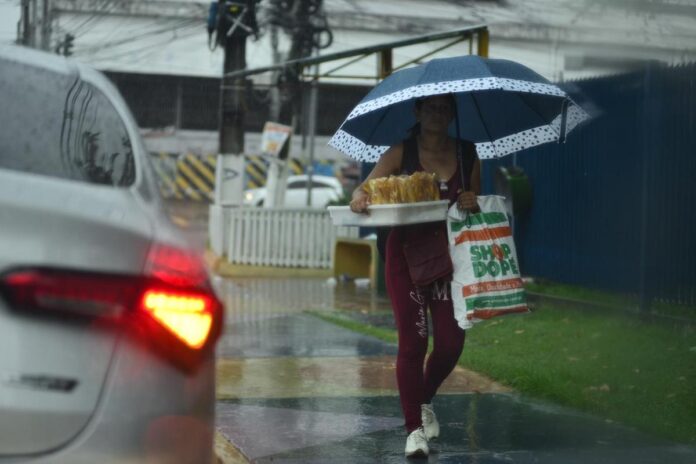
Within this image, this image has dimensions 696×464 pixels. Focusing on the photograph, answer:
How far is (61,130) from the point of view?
10.1 ft

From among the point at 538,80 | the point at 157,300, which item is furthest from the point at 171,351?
the point at 538,80

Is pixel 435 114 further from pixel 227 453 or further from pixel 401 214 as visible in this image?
pixel 227 453

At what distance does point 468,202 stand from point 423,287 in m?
0.45

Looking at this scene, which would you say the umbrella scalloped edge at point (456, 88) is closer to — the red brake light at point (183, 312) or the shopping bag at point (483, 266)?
the shopping bag at point (483, 266)

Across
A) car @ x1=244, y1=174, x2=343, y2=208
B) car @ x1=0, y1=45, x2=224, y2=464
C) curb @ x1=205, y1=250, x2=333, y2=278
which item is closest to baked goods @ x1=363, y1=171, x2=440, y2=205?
car @ x1=0, y1=45, x2=224, y2=464

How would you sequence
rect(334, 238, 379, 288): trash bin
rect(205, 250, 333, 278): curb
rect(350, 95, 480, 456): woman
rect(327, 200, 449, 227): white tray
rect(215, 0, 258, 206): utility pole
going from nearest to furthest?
rect(327, 200, 449, 227): white tray, rect(350, 95, 480, 456): woman, rect(334, 238, 379, 288): trash bin, rect(205, 250, 333, 278): curb, rect(215, 0, 258, 206): utility pole

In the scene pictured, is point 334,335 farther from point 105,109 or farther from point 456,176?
point 105,109

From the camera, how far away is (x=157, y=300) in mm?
2564

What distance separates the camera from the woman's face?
5.43 m

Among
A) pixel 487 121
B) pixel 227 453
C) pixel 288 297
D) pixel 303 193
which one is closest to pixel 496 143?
pixel 487 121

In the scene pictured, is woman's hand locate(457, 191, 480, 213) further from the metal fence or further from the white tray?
the metal fence

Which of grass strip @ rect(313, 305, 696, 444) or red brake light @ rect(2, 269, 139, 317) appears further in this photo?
grass strip @ rect(313, 305, 696, 444)

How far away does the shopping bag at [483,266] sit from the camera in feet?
17.0

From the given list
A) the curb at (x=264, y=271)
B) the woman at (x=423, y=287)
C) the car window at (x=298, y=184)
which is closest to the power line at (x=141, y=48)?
the car window at (x=298, y=184)
